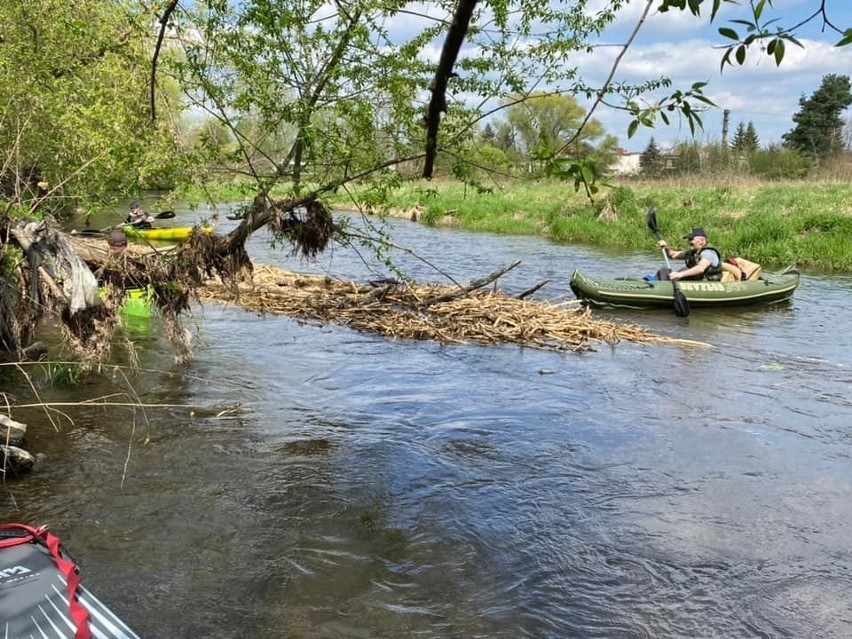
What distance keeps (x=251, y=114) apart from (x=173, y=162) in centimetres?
101

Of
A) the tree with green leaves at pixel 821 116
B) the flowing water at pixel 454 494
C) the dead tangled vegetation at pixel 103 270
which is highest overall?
the tree with green leaves at pixel 821 116

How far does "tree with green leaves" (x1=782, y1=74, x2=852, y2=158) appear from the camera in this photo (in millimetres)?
45000

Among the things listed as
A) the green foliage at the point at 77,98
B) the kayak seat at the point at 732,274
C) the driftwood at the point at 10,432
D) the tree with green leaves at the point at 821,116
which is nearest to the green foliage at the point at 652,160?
the tree with green leaves at the point at 821,116

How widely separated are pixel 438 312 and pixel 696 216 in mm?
14042

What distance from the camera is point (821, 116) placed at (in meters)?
45.2

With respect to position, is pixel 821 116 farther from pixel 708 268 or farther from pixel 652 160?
pixel 708 268

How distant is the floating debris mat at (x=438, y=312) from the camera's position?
11.0 meters

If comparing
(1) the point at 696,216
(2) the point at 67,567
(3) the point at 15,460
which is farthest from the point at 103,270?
(1) the point at 696,216

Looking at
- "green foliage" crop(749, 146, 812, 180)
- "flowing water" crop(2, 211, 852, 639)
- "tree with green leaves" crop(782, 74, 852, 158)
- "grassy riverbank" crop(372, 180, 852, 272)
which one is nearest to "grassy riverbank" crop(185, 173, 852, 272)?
"grassy riverbank" crop(372, 180, 852, 272)

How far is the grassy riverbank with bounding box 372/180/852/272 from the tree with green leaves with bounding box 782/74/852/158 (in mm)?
20749

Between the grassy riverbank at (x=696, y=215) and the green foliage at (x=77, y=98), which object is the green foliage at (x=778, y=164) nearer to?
the grassy riverbank at (x=696, y=215)

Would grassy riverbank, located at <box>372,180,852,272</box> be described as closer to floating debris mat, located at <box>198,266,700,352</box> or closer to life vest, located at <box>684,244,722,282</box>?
life vest, located at <box>684,244,722,282</box>

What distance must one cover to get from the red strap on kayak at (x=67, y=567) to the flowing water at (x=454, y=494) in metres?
0.73

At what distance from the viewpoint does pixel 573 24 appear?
6352 millimetres
